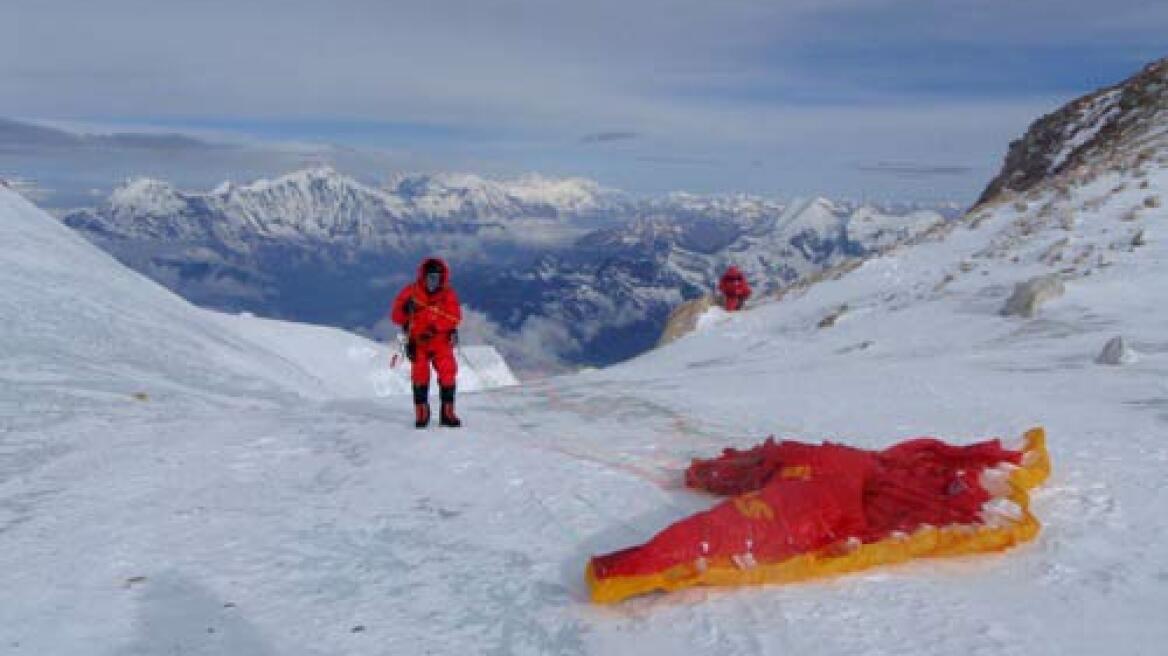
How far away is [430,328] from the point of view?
10.2 meters

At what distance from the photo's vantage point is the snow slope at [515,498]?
4805 millimetres

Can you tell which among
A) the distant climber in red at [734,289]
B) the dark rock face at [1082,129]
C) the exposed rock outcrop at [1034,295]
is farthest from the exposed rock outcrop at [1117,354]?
the dark rock face at [1082,129]

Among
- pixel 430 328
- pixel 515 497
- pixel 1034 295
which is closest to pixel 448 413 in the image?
pixel 430 328

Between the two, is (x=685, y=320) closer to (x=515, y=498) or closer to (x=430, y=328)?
(x=430, y=328)

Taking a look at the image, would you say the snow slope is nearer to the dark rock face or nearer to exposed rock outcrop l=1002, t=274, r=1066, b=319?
exposed rock outcrop l=1002, t=274, r=1066, b=319

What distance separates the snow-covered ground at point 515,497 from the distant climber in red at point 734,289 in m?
13.3

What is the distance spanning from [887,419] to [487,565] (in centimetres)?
599

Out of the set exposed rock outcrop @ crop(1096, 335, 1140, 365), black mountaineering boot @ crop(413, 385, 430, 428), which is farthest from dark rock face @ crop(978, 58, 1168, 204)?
black mountaineering boot @ crop(413, 385, 430, 428)

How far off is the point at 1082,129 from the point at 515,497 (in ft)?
125

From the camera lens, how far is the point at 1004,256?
22500 mm

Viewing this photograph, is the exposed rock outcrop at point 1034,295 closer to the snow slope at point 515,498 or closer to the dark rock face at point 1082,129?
the snow slope at point 515,498

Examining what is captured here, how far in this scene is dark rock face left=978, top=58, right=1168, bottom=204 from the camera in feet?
111

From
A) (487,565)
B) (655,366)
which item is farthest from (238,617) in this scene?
(655,366)

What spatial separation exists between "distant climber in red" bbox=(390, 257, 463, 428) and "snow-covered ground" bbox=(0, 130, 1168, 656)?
1.67 ft
